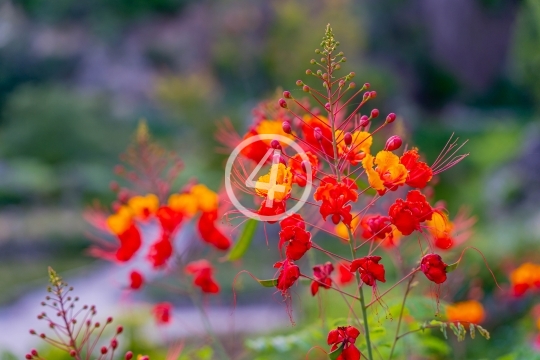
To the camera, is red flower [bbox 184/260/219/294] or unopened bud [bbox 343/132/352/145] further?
red flower [bbox 184/260/219/294]

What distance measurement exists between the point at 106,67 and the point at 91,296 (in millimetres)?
17929

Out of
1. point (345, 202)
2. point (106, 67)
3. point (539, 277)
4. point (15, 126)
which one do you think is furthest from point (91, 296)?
point (106, 67)

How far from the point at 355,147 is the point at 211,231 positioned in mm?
550

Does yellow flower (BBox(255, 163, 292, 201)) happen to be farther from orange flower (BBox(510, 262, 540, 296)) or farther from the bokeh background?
the bokeh background

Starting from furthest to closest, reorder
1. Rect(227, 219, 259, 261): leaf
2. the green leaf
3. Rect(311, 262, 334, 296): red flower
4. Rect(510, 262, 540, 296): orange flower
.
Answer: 1. Rect(510, 262, 540, 296): orange flower
2. Rect(227, 219, 259, 261): leaf
3. Rect(311, 262, 334, 296): red flower
4. the green leaf

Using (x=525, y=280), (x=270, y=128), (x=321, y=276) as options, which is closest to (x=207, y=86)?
(x=525, y=280)

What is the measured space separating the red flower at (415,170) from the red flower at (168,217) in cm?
58

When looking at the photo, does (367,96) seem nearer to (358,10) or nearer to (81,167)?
(81,167)

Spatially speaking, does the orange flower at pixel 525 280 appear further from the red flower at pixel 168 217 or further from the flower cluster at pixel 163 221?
the red flower at pixel 168 217

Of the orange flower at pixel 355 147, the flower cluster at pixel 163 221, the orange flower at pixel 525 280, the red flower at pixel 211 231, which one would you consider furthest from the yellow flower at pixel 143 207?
the orange flower at pixel 525 280

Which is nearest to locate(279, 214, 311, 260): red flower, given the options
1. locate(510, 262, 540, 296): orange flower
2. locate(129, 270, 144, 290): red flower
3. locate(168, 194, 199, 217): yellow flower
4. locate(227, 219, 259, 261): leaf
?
locate(227, 219, 259, 261): leaf

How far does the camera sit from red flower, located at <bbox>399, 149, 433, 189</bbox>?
102cm

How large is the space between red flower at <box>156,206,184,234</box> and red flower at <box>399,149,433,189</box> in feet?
1.91

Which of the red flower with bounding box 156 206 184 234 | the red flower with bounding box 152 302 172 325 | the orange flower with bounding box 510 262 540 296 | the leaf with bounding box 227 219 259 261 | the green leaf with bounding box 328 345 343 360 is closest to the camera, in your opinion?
the green leaf with bounding box 328 345 343 360
